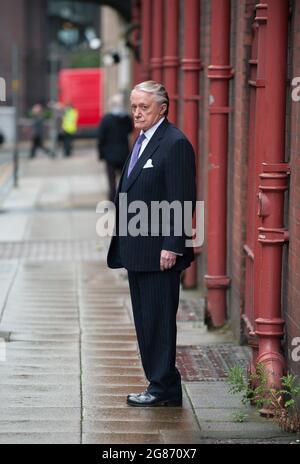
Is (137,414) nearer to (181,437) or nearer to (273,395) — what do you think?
(181,437)

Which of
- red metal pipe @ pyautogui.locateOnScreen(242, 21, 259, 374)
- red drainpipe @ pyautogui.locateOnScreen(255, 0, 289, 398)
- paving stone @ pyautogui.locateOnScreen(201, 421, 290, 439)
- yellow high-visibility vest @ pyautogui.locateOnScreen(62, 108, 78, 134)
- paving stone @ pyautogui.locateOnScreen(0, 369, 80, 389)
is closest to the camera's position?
paving stone @ pyautogui.locateOnScreen(201, 421, 290, 439)

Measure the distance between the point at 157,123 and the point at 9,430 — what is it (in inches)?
77.5

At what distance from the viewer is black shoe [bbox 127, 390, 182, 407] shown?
7.18 metres

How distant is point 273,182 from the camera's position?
6.86 meters

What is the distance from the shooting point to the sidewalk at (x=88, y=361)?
6.62 m

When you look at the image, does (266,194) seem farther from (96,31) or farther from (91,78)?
(96,31)

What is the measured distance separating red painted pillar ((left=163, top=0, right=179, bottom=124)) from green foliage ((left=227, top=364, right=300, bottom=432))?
6.43 m

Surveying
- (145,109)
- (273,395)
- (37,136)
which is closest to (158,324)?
(273,395)

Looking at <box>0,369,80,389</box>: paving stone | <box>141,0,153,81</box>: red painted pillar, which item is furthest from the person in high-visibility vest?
<box>0,369,80,389</box>: paving stone

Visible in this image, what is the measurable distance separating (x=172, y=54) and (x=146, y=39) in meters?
4.91

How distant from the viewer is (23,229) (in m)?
16.8

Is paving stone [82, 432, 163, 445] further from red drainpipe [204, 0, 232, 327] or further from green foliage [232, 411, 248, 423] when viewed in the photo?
red drainpipe [204, 0, 232, 327]

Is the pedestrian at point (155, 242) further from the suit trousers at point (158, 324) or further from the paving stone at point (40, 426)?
the paving stone at point (40, 426)

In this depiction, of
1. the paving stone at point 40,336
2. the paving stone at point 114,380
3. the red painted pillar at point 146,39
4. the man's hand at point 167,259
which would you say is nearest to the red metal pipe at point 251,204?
the paving stone at point 114,380
